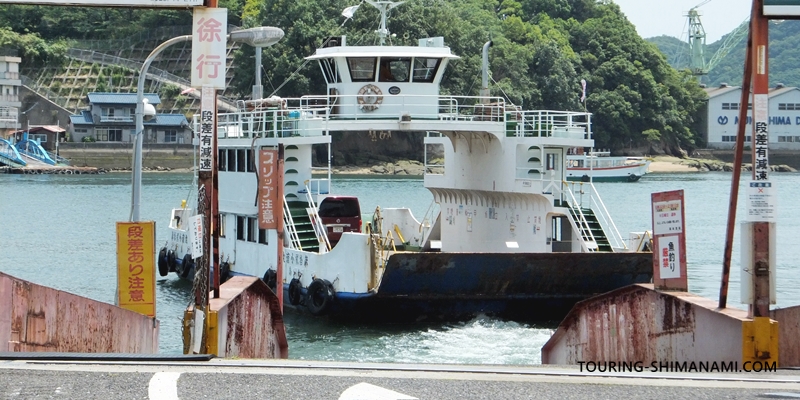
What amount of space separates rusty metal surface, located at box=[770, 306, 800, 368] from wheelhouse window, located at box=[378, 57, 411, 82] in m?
14.3

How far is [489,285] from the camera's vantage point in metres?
22.1

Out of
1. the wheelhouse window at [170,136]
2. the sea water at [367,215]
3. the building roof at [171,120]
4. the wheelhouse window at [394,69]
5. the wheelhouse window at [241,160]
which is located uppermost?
the building roof at [171,120]

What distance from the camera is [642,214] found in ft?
192

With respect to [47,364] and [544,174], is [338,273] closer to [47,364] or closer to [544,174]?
[544,174]

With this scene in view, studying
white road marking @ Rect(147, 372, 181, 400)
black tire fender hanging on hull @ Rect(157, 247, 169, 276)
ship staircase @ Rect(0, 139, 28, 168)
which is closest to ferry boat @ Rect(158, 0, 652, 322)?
black tire fender hanging on hull @ Rect(157, 247, 169, 276)

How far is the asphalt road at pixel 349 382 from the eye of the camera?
8961 millimetres

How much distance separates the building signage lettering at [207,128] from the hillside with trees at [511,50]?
6638cm

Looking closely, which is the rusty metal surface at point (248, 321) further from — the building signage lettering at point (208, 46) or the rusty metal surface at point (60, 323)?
the building signage lettering at point (208, 46)

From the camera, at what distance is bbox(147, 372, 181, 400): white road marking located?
29.1 ft

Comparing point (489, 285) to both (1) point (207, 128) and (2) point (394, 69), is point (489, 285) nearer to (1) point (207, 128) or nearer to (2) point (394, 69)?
(2) point (394, 69)

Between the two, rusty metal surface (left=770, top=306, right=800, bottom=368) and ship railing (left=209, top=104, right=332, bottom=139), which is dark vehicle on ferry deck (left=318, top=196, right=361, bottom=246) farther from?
rusty metal surface (left=770, top=306, right=800, bottom=368)

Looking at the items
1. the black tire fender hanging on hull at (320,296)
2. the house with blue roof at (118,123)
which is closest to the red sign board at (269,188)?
the black tire fender hanging on hull at (320,296)

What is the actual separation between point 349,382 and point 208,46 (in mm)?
4010

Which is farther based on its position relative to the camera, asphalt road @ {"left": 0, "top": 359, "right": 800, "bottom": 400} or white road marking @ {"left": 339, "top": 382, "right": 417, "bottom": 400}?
asphalt road @ {"left": 0, "top": 359, "right": 800, "bottom": 400}
